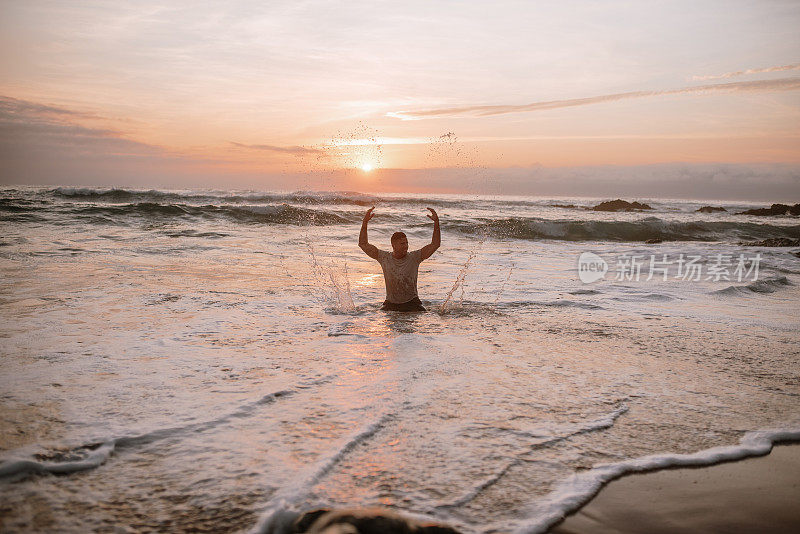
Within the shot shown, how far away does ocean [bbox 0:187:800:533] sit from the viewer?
8.71 feet

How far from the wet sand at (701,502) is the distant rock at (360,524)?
0.65 meters

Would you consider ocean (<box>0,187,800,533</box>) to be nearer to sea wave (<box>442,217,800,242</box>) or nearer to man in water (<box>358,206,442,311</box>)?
man in water (<box>358,206,442,311</box>)

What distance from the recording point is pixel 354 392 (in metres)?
4.08

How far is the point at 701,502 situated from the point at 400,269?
4984 mm

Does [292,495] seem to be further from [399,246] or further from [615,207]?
[615,207]

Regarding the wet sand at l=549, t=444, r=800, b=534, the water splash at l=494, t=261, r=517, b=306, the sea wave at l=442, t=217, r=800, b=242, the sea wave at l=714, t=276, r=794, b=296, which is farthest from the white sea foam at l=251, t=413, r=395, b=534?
the sea wave at l=442, t=217, r=800, b=242

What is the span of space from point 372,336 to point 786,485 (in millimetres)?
3960

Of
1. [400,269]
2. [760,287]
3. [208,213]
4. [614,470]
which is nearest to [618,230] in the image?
[760,287]

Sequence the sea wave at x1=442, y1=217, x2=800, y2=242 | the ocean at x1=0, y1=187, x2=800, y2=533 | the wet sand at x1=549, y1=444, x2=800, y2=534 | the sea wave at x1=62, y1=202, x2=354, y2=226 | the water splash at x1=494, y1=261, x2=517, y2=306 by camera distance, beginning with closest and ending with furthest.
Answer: the wet sand at x1=549, y1=444, x2=800, y2=534
the ocean at x1=0, y1=187, x2=800, y2=533
the water splash at x1=494, y1=261, x2=517, y2=306
the sea wave at x1=62, y1=202, x2=354, y2=226
the sea wave at x1=442, y1=217, x2=800, y2=242

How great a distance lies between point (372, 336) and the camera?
594 centimetres

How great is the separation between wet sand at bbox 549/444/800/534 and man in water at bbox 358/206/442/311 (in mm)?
4591

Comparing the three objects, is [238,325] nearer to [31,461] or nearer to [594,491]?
[31,461]

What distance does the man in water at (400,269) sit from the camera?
23.6ft

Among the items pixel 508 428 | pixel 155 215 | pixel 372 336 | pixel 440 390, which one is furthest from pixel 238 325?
pixel 155 215
